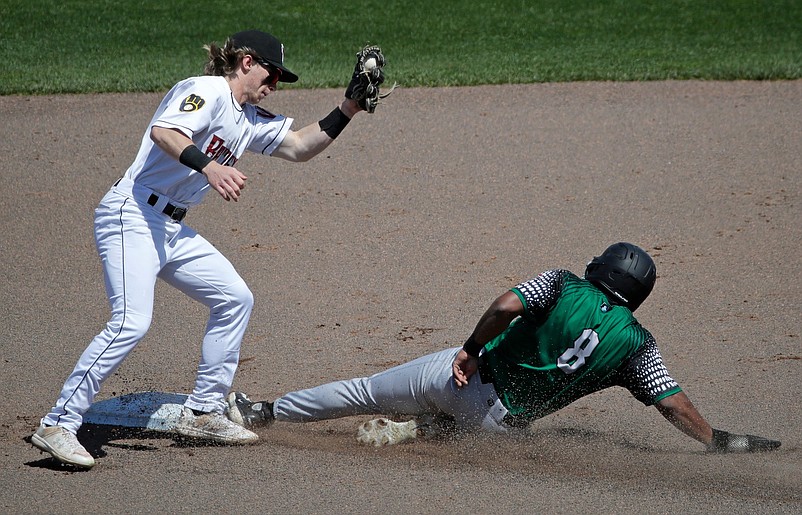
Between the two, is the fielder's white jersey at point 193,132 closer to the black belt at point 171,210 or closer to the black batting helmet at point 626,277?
the black belt at point 171,210

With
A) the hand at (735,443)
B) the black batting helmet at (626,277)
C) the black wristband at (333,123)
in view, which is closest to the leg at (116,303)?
the black wristband at (333,123)

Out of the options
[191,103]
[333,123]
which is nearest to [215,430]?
[191,103]

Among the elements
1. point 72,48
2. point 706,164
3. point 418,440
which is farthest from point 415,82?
point 418,440

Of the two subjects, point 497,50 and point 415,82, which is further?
point 497,50

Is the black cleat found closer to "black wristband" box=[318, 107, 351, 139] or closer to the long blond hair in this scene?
"black wristband" box=[318, 107, 351, 139]

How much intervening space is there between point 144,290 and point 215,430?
30.6 inches

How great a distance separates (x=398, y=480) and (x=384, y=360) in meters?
1.66

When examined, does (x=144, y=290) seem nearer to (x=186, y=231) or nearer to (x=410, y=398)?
(x=186, y=231)

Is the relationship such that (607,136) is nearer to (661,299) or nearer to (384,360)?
(661,299)

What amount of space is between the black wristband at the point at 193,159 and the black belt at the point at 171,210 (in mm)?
374

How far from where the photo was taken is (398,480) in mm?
4449

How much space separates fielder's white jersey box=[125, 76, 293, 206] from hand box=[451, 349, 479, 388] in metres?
1.47

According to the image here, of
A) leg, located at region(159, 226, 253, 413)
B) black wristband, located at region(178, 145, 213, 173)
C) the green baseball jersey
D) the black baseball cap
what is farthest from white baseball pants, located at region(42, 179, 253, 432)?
the green baseball jersey

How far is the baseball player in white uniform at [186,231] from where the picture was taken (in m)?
4.49
